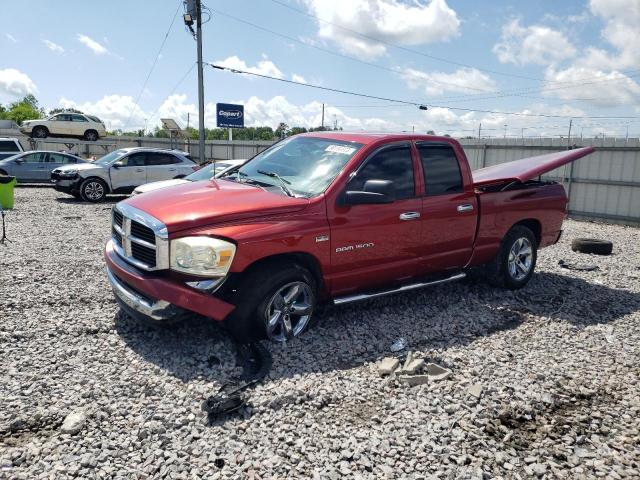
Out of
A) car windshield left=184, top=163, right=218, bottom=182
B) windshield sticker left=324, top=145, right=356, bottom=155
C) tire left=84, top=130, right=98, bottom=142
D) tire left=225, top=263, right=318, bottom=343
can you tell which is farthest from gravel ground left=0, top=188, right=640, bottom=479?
tire left=84, top=130, right=98, bottom=142

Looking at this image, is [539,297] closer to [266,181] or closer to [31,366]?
[266,181]

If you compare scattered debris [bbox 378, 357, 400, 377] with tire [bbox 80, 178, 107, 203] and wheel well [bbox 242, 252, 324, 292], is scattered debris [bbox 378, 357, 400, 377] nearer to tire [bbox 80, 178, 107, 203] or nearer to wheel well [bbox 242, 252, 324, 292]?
wheel well [bbox 242, 252, 324, 292]

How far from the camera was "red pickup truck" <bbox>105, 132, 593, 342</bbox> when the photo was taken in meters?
4.00

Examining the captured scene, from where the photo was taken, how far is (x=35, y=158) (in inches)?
734

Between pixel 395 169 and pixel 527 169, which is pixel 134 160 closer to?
pixel 395 169

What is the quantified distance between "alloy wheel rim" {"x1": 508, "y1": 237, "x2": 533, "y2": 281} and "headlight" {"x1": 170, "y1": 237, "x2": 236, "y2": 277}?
4036mm

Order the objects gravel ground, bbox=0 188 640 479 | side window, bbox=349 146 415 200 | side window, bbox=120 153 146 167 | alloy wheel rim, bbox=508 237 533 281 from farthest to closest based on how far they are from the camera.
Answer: side window, bbox=120 153 146 167 < alloy wheel rim, bbox=508 237 533 281 < side window, bbox=349 146 415 200 < gravel ground, bbox=0 188 640 479

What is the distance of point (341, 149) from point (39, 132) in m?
27.7

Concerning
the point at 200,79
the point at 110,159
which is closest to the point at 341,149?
the point at 110,159

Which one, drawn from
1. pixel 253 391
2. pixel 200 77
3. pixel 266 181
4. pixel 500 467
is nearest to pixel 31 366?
pixel 253 391

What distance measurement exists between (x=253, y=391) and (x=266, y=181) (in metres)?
2.12

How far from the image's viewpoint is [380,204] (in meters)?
4.85

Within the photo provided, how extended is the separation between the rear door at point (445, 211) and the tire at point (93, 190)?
12602 mm

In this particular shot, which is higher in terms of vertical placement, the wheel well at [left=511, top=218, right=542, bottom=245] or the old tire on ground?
the wheel well at [left=511, top=218, right=542, bottom=245]
